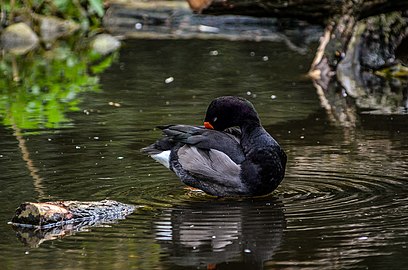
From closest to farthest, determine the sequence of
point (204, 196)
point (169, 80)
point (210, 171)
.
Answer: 1. point (210, 171)
2. point (204, 196)
3. point (169, 80)

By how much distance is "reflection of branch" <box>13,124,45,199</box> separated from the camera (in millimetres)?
7648

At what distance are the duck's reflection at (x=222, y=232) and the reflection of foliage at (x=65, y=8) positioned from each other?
11.4 m

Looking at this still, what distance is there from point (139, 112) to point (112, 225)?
4643mm

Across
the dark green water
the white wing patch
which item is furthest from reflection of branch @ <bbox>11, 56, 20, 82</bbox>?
the white wing patch

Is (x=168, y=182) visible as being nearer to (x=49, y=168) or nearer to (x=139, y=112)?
(x=49, y=168)

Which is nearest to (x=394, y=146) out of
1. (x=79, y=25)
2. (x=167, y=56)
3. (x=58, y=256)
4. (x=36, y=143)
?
(x=36, y=143)

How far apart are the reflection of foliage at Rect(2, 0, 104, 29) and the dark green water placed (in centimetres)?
592

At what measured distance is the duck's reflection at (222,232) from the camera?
233 inches

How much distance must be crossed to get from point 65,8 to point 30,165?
39.4 feet

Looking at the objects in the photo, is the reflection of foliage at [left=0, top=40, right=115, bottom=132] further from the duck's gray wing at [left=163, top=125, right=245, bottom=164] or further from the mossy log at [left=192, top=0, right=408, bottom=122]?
the duck's gray wing at [left=163, top=125, right=245, bottom=164]

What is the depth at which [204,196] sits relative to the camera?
769 cm

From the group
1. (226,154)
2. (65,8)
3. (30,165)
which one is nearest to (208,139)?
(226,154)

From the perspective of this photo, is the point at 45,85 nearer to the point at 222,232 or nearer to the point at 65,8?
the point at 65,8

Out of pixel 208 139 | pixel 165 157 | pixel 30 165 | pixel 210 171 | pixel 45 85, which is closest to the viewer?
pixel 210 171
